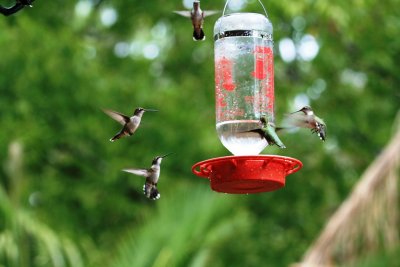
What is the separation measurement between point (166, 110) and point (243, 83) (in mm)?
7632

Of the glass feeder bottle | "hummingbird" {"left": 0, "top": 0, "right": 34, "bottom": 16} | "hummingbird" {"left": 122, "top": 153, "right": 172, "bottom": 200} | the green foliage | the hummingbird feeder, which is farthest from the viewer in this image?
the green foliage

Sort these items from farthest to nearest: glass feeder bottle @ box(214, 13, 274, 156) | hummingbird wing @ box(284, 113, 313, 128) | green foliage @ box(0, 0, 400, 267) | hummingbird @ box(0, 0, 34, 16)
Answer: green foliage @ box(0, 0, 400, 267), glass feeder bottle @ box(214, 13, 274, 156), hummingbird wing @ box(284, 113, 313, 128), hummingbird @ box(0, 0, 34, 16)

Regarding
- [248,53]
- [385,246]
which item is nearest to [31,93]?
[385,246]

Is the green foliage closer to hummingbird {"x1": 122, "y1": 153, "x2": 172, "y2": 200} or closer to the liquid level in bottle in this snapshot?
the liquid level in bottle

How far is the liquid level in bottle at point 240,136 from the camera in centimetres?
597

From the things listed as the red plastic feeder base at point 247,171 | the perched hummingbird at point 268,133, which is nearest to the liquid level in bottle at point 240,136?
the perched hummingbird at point 268,133

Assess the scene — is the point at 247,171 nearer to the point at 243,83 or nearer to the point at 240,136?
the point at 240,136

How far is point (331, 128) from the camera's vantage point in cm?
1554

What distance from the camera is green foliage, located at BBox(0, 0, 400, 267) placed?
Result: 13070 mm

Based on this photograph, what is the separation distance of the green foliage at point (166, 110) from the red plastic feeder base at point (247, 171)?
19.3ft

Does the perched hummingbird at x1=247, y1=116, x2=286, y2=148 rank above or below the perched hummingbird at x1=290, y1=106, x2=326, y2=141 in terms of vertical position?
below

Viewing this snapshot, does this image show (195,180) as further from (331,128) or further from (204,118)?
(331,128)

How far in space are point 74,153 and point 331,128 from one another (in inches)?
157

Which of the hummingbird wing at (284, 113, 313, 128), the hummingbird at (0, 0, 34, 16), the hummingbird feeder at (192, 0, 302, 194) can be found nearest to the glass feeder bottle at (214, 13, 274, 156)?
the hummingbird feeder at (192, 0, 302, 194)
